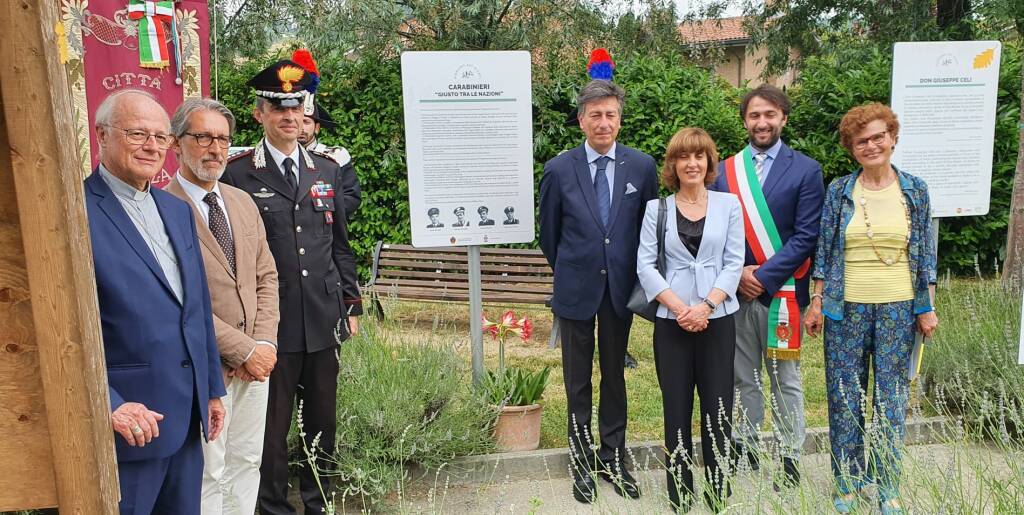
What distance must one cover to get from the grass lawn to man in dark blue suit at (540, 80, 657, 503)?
0.88 meters

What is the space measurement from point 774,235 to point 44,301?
3.60 m

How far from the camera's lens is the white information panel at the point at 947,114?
5.68 metres

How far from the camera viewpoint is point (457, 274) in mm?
9211

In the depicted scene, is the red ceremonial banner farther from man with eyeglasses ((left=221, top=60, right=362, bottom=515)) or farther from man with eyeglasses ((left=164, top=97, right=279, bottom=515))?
man with eyeglasses ((left=164, top=97, right=279, bottom=515))

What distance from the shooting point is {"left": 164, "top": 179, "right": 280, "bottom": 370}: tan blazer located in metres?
3.36

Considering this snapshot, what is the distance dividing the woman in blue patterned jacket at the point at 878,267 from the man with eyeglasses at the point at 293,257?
7.82 feet

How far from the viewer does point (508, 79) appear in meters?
5.16

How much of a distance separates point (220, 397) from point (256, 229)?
75cm

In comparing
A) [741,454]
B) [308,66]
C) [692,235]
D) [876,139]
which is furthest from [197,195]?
[876,139]

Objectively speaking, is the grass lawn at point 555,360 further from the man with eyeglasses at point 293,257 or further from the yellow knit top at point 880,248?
the yellow knit top at point 880,248

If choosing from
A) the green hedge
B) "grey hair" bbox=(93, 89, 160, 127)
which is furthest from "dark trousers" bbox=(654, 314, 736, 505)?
the green hedge

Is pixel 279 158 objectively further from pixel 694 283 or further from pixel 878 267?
pixel 878 267

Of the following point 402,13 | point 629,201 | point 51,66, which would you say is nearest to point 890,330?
point 629,201

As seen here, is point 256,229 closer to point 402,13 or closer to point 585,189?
point 585,189
